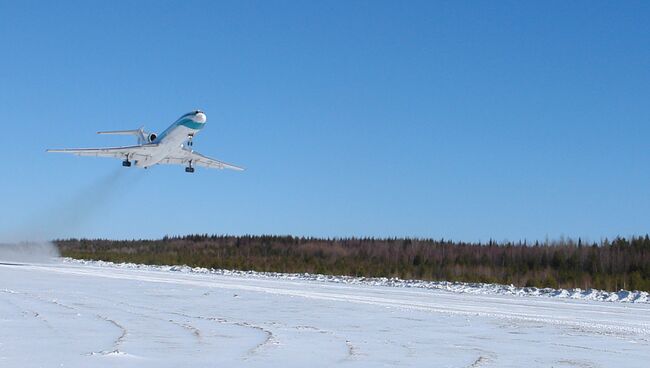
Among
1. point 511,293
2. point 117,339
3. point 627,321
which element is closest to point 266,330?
point 117,339

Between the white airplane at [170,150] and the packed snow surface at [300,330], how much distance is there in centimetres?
2695

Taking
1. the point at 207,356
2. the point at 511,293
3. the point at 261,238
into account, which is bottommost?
the point at 207,356

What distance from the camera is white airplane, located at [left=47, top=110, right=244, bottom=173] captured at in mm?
45312

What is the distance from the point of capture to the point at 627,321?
556 inches

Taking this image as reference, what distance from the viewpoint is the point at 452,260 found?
37.8 metres

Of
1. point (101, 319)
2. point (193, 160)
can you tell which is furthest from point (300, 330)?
point (193, 160)

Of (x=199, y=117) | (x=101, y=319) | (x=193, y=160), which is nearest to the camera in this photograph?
(x=101, y=319)

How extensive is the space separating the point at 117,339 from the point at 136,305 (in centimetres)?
509

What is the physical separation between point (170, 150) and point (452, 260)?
59.4 feet

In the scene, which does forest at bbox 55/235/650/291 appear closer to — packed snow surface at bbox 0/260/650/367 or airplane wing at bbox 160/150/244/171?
airplane wing at bbox 160/150/244/171

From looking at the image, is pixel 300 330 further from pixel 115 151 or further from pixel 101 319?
pixel 115 151

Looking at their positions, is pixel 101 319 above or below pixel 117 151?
below

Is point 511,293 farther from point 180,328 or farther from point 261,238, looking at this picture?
point 261,238

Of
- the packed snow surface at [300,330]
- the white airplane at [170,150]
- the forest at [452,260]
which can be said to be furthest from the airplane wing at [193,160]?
the packed snow surface at [300,330]
